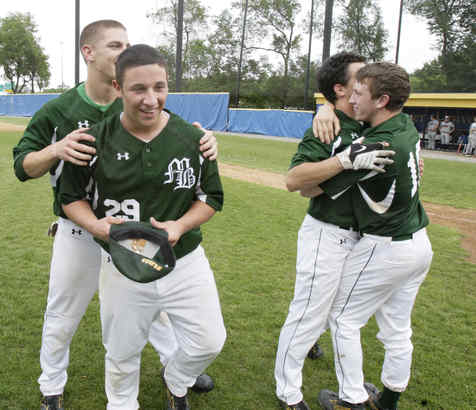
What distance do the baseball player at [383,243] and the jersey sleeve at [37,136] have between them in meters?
1.62

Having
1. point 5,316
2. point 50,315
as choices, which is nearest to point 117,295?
point 50,315

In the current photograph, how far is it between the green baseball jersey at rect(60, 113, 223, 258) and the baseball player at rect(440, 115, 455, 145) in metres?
23.7

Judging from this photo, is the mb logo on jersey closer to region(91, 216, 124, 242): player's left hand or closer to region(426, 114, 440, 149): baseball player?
region(91, 216, 124, 242): player's left hand

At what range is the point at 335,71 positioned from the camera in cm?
264

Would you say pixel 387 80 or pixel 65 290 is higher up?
pixel 387 80

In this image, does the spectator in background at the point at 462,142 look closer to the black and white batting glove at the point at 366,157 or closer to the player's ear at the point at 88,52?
the black and white batting glove at the point at 366,157

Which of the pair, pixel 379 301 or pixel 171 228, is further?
pixel 379 301

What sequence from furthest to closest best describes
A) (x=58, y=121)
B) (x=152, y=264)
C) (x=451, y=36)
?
(x=451, y=36) < (x=58, y=121) < (x=152, y=264)

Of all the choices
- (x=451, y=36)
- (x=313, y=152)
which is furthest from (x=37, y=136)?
(x=451, y=36)

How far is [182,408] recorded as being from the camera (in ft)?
8.80

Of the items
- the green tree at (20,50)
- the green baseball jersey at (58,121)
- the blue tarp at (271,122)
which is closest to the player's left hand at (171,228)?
the green baseball jersey at (58,121)

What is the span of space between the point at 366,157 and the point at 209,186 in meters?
0.84

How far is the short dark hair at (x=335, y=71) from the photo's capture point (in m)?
2.63

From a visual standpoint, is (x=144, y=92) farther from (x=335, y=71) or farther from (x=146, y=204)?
(x=335, y=71)
